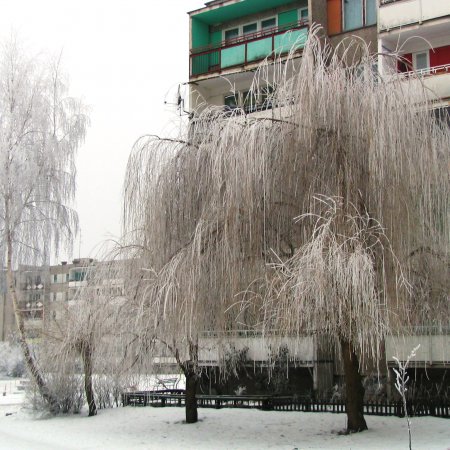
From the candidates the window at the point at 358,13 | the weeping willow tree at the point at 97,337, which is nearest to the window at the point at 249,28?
the window at the point at 358,13

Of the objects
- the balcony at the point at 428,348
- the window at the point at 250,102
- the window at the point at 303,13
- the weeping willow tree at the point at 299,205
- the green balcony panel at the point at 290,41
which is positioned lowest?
the balcony at the point at 428,348

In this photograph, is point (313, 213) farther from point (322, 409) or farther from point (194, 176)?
point (322, 409)

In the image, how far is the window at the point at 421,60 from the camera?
21.6 metres

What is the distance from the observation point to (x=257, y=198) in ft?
45.4

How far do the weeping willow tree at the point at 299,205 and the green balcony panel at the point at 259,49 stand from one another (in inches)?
380

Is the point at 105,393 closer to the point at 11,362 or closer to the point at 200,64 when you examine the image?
the point at 200,64

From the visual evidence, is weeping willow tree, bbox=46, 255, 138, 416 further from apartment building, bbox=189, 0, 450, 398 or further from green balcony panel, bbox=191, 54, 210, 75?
green balcony panel, bbox=191, 54, 210, 75

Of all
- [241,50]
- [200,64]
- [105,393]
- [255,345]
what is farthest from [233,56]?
[105,393]

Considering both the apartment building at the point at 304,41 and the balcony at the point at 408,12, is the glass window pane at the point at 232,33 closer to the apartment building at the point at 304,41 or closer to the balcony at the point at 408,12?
the apartment building at the point at 304,41

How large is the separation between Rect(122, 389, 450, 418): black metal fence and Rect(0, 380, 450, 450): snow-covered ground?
380 millimetres

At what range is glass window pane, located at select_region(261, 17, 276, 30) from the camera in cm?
2612

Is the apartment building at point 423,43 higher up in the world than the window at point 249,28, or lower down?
lower down

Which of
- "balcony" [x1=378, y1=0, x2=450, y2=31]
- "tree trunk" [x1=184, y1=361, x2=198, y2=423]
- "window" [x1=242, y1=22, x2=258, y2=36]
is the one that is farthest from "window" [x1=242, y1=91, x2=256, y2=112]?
"window" [x1=242, y1=22, x2=258, y2=36]

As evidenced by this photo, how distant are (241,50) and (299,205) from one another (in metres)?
12.3
